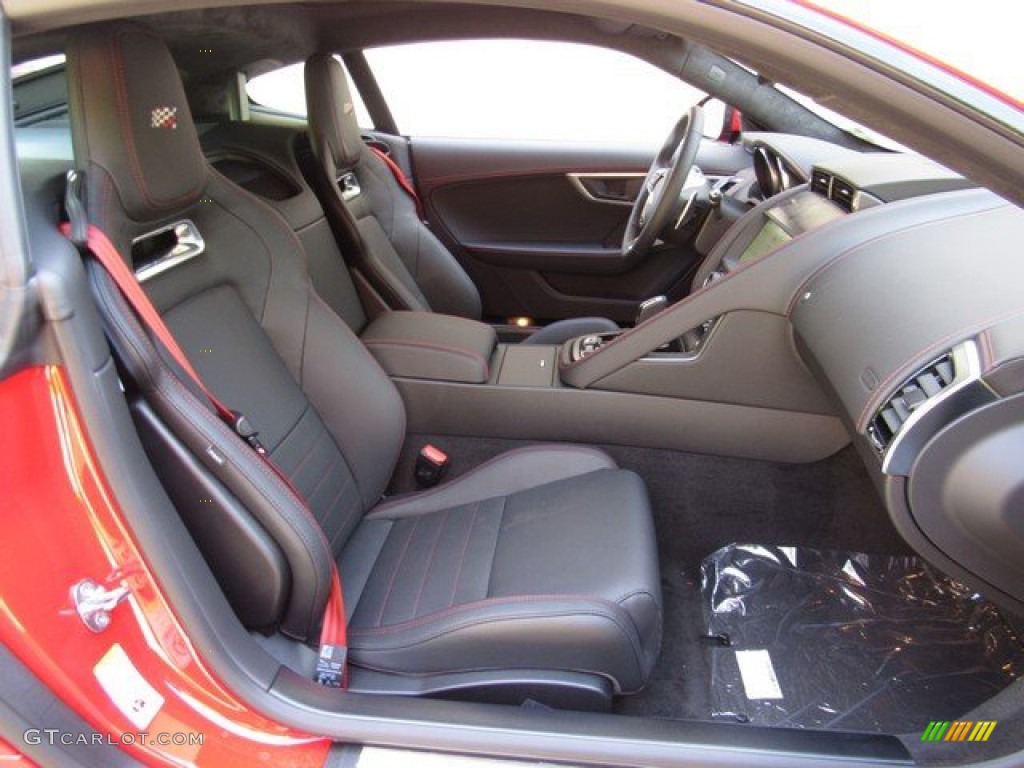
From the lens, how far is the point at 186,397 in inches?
38.7

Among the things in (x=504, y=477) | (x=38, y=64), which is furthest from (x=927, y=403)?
(x=38, y=64)

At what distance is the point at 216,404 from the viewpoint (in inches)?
41.8

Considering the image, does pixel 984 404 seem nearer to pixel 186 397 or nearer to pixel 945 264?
pixel 945 264

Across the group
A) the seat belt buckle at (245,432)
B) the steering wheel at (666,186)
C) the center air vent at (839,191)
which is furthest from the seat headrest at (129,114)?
the center air vent at (839,191)

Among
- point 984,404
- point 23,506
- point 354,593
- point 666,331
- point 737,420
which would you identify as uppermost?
point 984,404

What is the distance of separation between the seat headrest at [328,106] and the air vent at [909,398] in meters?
1.63

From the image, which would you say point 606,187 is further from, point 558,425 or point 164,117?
point 164,117

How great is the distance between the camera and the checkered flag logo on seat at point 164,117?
3.59 ft

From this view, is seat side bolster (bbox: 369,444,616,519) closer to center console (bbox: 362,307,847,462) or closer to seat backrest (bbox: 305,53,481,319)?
center console (bbox: 362,307,847,462)

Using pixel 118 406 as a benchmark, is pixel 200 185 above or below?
above

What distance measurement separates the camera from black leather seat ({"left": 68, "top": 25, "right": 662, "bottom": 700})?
1.02m

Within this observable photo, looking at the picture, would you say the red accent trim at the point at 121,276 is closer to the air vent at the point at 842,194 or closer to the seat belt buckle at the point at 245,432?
the seat belt buckle at the point at 245,432

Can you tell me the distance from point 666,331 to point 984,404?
797mm

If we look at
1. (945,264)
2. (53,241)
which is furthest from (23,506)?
(945,264)
